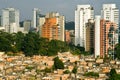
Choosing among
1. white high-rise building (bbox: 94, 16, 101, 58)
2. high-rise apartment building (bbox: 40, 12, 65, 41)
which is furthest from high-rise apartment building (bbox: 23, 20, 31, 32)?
white high-rise building (bbox: 94, 16, 101, 58)

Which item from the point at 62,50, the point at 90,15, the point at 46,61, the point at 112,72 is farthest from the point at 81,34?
the point at 112,72

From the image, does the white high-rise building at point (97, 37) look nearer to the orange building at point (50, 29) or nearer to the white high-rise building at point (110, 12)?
the orange building at point (50, 29)

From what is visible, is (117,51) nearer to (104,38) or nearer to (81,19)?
(104,38)

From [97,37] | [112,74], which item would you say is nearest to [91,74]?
[112,74]

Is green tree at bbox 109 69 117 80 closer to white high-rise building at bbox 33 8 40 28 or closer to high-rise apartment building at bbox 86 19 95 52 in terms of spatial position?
high-rise apartment building at bbox 86 19 95 52

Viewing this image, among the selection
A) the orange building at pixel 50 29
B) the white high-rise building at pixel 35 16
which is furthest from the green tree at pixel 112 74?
the white high-rise building at pixel 35 16

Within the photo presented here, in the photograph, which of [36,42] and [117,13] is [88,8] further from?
[36,42]
